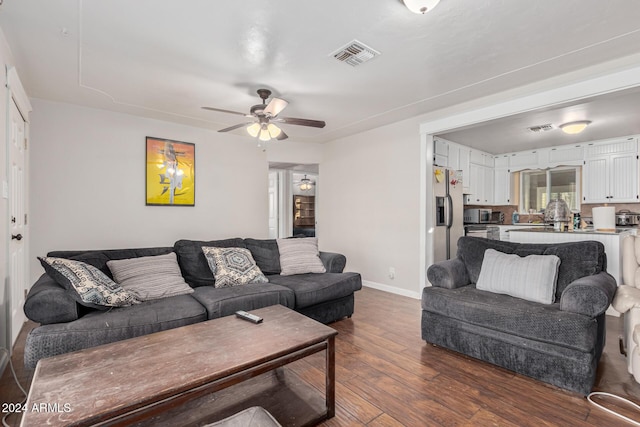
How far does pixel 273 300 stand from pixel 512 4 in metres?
2.74

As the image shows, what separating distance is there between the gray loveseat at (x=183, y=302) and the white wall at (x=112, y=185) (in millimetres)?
1182

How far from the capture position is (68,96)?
3.42 m

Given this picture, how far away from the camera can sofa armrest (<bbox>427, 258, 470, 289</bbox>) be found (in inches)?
109

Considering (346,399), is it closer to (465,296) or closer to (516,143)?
(465,296)

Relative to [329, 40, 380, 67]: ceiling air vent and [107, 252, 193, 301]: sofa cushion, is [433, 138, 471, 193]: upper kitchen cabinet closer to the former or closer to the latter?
[329, 40, 380, 67]: ceiling air vent

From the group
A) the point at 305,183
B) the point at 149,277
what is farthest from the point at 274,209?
the point at 149,277

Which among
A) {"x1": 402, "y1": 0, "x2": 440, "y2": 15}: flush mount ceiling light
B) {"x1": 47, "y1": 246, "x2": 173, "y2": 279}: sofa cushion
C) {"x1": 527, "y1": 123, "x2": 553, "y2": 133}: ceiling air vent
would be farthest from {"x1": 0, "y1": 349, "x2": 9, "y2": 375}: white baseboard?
{"x1": 527, "y1": 123, "x2": 553, "y2": 133}: ceiling air vent

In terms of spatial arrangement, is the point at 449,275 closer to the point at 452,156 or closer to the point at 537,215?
the point at 452,156

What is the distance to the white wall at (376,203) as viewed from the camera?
426cm

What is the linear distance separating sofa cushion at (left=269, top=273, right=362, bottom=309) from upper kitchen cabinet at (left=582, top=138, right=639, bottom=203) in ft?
15.9

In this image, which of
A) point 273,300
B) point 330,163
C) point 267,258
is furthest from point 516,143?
point 273,300

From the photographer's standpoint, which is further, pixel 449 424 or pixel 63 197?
pixel 63 197

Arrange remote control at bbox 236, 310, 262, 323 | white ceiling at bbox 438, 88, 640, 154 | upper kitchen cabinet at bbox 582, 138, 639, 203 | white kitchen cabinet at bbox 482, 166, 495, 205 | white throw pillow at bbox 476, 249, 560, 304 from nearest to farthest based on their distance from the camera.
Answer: remote control at bbox 236, 310, 262, 323 → white throw pillow at bbox 476, 249, 560, 304 → white ceiling at bbox 438, 88, 640, 154 → upper kitchen cabinet at bbox 582, 138, 639, 203 → white kitchen cabinet at bbox 482, 166, 495, 205

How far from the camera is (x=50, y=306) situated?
6.63 ft
